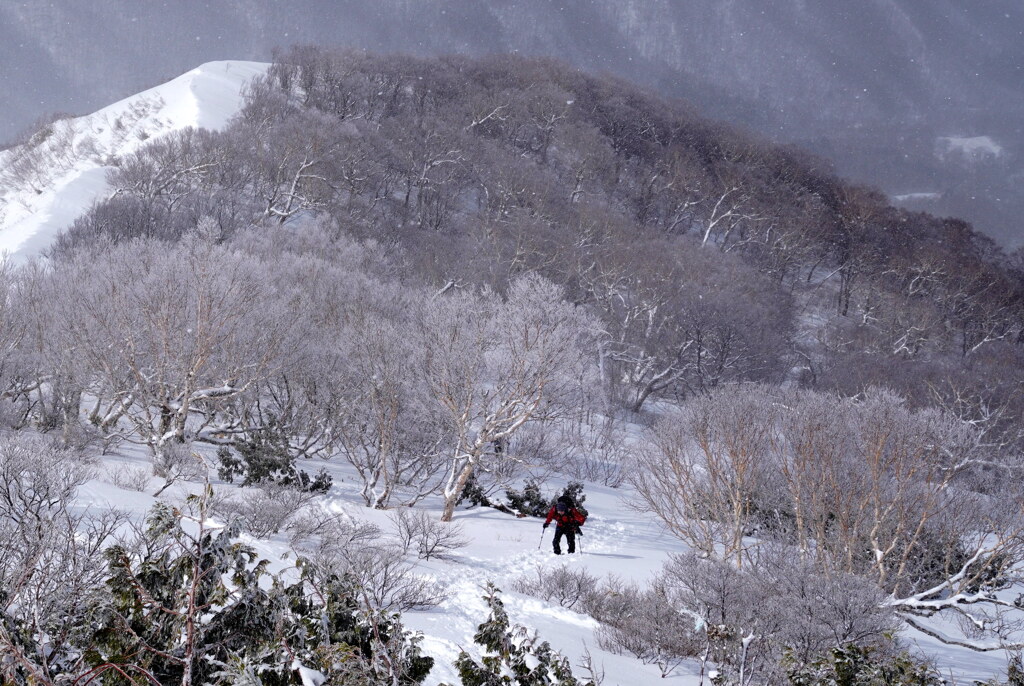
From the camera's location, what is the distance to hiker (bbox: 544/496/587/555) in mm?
13837

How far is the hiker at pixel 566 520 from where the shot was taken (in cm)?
1384

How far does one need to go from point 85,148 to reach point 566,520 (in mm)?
38380

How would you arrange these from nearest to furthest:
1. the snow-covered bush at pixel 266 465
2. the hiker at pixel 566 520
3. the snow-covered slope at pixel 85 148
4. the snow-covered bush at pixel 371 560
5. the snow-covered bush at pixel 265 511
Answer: the snow-covered bush at pixel 371 560 → the snow-covered bush at pixel 265 511 → the hiker at pixel 566 520 → the snow-covered bush at pixel 266 465 → the snow-covered slope at pixel 85 148

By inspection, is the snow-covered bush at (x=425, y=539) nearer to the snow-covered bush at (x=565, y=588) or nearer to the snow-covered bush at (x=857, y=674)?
the snow-covered bush at (x=565, y=588)

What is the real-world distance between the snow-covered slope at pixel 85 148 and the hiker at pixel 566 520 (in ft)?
81.2

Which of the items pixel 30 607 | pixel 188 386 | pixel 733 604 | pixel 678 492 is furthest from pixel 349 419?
pixel 30 607

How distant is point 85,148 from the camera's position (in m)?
38.3

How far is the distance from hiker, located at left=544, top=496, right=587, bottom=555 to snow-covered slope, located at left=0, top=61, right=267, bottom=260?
81.2 feet

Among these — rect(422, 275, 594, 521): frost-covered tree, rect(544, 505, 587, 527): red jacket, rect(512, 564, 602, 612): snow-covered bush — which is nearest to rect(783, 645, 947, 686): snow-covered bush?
rect(512, 564, 602, 612): snow-covered bush

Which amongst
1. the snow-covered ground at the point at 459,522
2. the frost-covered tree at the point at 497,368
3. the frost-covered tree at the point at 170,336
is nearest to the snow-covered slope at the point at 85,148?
the snow-covered ground at the point at 459,522

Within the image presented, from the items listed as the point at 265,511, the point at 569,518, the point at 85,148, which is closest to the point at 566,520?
the point at 569,518

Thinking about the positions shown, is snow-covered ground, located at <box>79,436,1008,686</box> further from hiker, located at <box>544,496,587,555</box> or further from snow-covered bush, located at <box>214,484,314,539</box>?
hiker, located at <box>544,496,587,555</box>

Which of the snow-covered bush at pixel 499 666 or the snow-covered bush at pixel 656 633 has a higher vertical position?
the snow-covered bush at pixel 499 666

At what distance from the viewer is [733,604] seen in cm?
860
